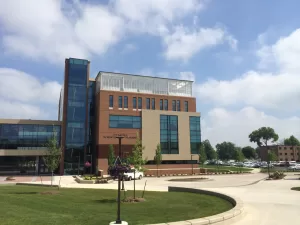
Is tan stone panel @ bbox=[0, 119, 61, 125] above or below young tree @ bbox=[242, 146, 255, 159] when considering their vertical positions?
above

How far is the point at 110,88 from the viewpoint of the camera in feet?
168

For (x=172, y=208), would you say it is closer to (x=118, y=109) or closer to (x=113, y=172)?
(x=113, y=172)

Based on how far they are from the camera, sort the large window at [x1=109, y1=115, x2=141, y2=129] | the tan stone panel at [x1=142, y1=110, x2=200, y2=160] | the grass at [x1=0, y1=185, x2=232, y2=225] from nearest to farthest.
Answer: the grass at [x1=0, y1=185, x2=232, y2=225]
the large window at [x1=109, y1=115, x2=141, y2=129]
the tan stone panel at [x1=142, y1=110, x2=200, y2=160]

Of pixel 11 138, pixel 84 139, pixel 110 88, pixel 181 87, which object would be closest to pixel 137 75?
pixel 110 88

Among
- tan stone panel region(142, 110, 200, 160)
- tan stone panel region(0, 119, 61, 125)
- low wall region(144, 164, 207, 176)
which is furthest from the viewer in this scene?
tan stone panel region(142, 110, 200, 160)

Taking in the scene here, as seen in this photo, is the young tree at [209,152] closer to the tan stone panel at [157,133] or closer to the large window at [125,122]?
the tan stone panel at [157,133]

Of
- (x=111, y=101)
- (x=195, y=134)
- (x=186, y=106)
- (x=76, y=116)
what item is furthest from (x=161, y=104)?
(x=76, y=116)

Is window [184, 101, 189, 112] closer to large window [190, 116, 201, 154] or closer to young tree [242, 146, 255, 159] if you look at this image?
large window [190, 116, 201, 154]

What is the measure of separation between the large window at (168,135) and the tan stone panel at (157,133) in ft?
2.21

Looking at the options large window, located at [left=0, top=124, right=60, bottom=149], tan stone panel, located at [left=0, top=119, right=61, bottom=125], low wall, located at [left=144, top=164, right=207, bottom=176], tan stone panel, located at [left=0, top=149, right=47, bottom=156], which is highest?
tan stone panel, located at [left=0, top=119, right=61, bottom=125]

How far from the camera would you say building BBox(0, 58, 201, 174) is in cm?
4891

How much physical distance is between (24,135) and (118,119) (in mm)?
16457

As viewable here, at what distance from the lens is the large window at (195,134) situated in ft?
178

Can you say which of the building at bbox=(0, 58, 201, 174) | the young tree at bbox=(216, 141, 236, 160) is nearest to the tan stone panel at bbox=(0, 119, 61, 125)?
the building at bbox=(0, 58, 201, 174)
